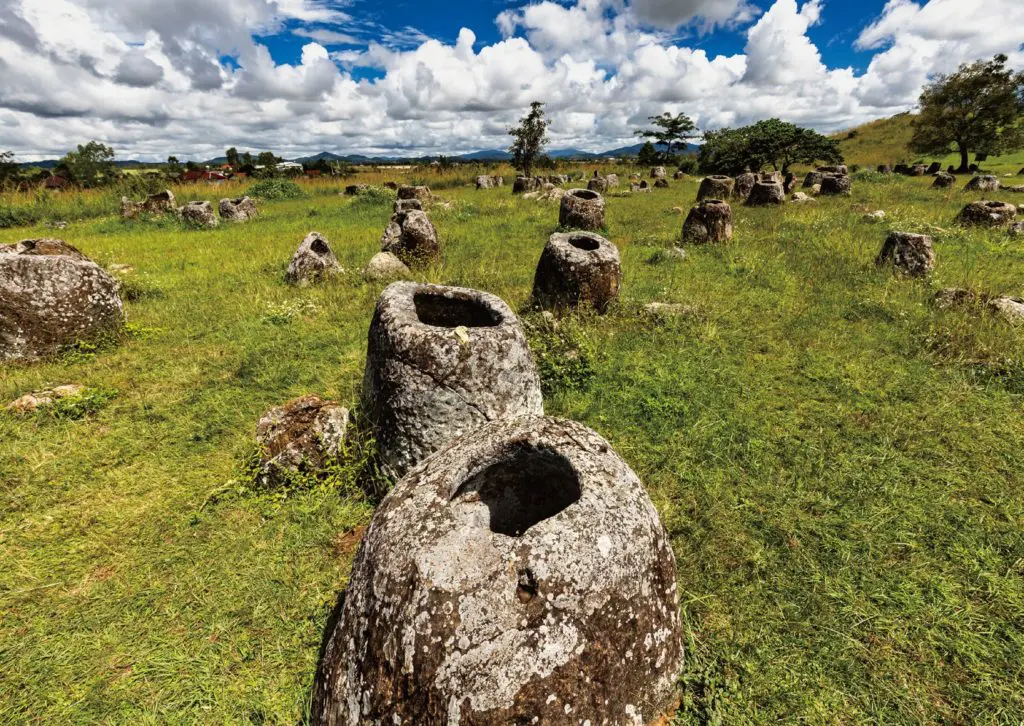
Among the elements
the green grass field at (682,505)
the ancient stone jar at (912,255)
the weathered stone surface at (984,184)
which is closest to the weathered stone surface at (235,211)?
the green grass field at (682,505)

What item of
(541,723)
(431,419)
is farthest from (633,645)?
(431,419)

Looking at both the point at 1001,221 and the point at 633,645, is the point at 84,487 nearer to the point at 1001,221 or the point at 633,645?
the point at 633,645

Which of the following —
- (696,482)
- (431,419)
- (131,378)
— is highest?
(431,419)

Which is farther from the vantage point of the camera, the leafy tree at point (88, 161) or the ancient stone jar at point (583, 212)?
the leafy tree at point (88, 161)

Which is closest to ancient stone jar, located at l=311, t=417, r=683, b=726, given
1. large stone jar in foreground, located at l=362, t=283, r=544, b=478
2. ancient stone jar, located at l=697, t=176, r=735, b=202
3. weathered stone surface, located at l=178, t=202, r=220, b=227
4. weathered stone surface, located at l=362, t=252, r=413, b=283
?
large stone jar in foreground, located at l=362, t=283, r=544, b=478

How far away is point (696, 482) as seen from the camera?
15.2 feet

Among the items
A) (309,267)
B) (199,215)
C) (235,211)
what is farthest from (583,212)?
(199,215)

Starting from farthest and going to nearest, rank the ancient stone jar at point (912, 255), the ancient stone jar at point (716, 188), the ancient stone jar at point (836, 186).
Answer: the ancient stone jar at point (836, 186) < the ancient stone jar at point (716, 188) < the ancient stone jar at point (912, 255)

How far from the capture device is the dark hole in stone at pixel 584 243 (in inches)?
363

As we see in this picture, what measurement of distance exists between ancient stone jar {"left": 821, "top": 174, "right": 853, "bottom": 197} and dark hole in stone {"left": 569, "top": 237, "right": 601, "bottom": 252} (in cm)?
1846

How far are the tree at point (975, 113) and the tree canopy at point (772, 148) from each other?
251 inches

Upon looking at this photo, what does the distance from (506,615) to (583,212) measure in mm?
14511

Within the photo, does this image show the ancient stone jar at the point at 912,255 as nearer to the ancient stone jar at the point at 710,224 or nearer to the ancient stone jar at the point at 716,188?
the ancient stone jar at the point at 710,224

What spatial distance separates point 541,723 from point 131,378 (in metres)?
7.24
